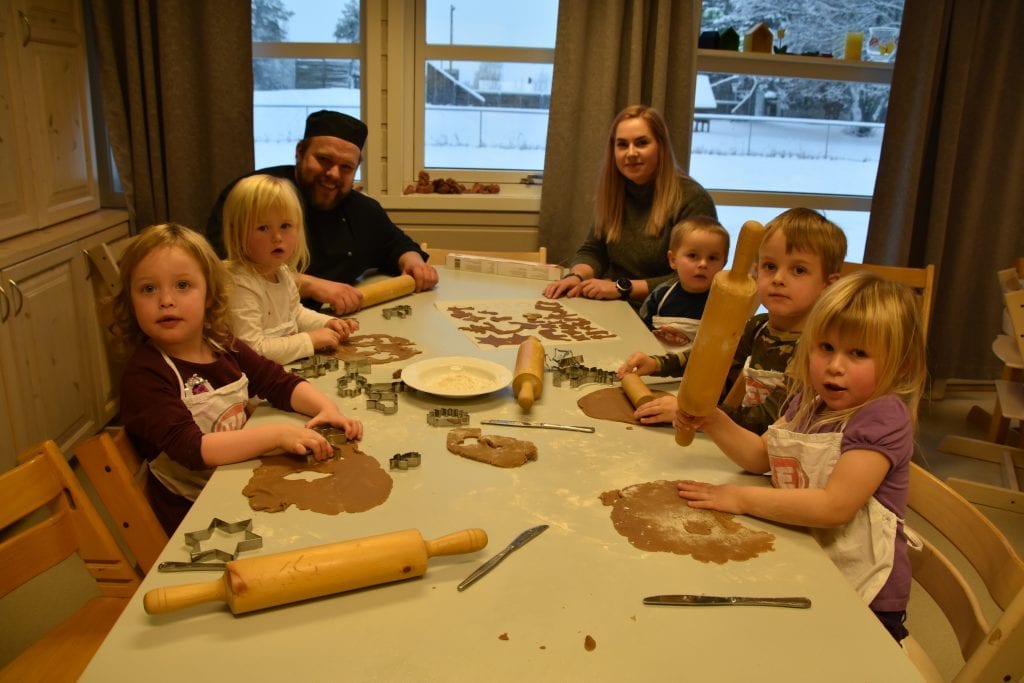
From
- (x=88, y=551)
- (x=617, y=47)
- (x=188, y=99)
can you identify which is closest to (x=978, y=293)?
(x=617, y=47)

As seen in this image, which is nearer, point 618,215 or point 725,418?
point 725,418

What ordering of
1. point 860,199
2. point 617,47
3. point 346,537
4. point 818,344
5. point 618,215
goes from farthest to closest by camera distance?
1. point 860,199
2. point 617,47
3. point 618,215
4. point 818,344
5. point 346,537

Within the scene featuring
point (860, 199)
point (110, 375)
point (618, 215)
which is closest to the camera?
point (618, 215)

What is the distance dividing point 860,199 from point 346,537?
375 cm

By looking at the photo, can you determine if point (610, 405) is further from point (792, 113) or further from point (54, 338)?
point (792, 113)

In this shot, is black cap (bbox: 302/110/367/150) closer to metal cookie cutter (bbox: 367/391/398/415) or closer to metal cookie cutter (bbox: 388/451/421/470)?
metal cookie cutter (bbox: 367/391/398/415)

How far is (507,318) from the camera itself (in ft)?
7.36

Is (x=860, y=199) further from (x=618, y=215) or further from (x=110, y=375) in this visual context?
(x=110, y=375)

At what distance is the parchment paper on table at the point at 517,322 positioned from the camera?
207cm

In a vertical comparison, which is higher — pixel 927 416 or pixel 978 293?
pixel 978 293

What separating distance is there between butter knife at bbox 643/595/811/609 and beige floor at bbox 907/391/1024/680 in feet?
4.64

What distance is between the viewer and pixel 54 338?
2805 mm

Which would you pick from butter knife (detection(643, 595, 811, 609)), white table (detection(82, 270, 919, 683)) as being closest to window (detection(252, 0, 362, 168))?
white table (detection(82, 270, 919, 683))

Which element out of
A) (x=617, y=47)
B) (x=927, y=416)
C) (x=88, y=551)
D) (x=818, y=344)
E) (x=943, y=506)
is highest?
(x=617, y=47)
